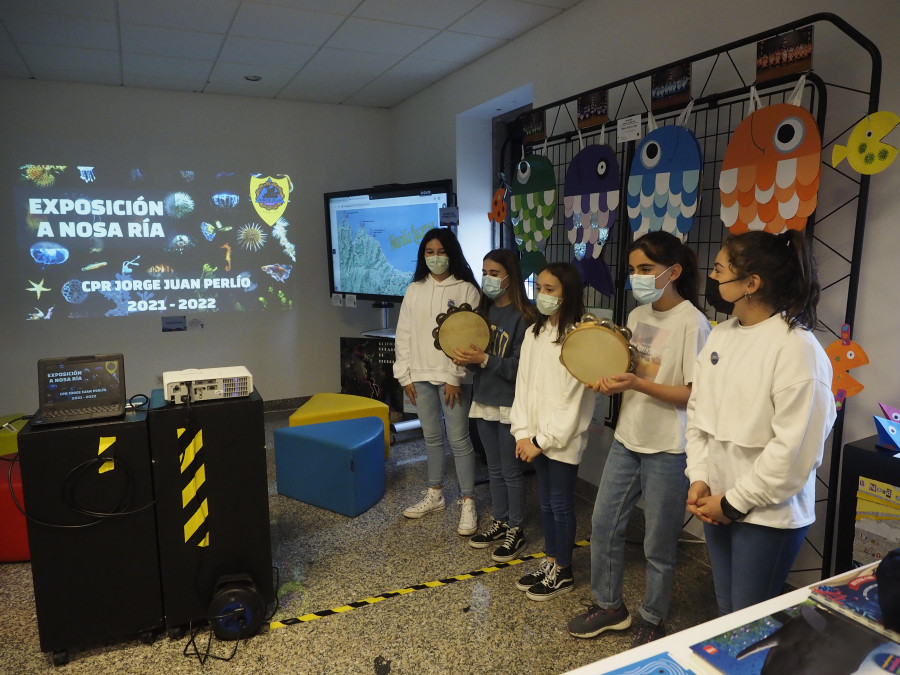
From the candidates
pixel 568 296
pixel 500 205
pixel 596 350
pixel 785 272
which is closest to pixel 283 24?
pixel 500 205

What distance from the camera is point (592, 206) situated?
10.2 ft

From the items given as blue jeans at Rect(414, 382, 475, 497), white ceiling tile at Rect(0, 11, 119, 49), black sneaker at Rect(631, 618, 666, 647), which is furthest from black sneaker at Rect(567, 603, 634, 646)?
white ceiling tile at Rect(0, 11, 119, 49)

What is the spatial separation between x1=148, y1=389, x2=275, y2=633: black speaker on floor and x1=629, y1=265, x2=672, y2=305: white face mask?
57.8 inches

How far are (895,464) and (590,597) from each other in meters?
1.25

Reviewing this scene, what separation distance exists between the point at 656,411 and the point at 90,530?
6.69ft

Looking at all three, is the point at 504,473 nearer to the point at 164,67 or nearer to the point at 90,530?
the point at 90,530

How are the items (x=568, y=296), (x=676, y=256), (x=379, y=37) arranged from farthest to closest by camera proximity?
(x=379, y=37), (x=568, y=296), (x=676, y=256)

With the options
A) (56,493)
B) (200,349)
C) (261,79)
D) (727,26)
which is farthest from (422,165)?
(56,493)

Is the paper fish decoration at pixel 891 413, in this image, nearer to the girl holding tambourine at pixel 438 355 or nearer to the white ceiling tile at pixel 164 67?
the girl holding tambourine at pixel 438 355

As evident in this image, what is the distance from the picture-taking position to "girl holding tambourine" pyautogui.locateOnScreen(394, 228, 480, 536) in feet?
9.96

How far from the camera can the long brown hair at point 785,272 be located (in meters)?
1.54

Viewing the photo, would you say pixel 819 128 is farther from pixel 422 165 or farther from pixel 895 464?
pixel 422 165

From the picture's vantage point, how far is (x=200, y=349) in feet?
17.2

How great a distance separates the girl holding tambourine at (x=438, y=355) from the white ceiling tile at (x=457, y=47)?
163 centimetres
